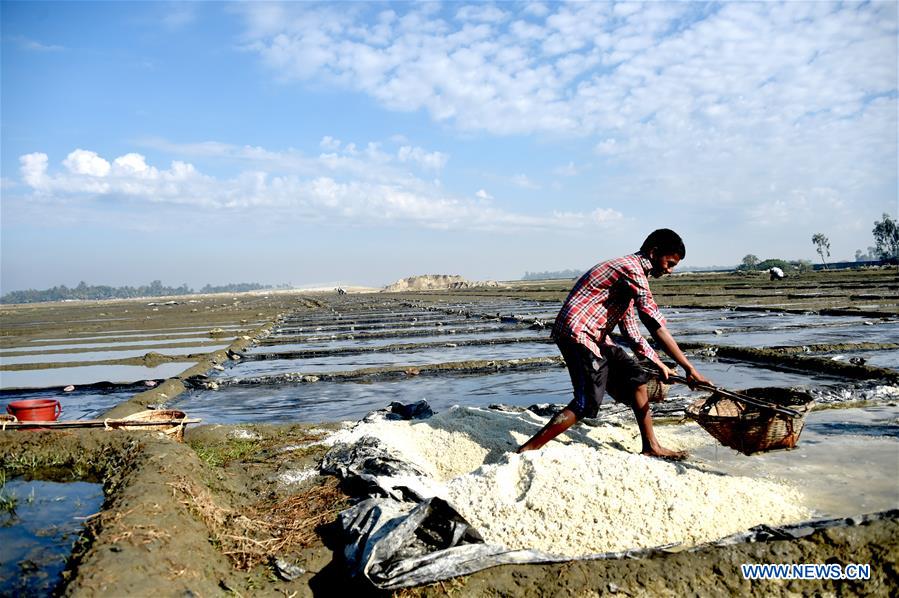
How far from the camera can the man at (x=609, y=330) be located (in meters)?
3.46

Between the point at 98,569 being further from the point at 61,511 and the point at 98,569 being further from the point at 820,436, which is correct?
the point at 820,436

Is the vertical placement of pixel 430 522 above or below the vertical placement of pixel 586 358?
below

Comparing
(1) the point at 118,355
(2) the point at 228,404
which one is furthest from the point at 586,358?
(1) the point at 118,355

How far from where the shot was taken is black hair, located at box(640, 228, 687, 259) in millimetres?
3482

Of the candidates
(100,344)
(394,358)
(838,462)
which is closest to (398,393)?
(394,358)

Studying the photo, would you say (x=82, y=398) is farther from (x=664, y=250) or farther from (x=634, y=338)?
(x=664, y=250)

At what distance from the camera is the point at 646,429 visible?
144 inches

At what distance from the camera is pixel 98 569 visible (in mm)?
2236

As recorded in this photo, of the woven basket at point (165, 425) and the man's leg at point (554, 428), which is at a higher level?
the man's leg at point (554, 428)

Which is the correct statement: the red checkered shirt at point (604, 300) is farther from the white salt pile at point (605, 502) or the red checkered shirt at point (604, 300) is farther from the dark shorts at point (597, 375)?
the white salt pile at point (605, 502)

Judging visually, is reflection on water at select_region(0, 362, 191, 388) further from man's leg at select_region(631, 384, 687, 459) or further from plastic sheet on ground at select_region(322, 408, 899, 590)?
man's leg at select_region(631, 384, 687, 459)

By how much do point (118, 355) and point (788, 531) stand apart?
14.4 metres

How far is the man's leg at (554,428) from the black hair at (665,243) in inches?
42.1

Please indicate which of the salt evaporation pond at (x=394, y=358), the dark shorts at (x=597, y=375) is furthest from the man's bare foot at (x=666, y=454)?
the salt evaporation pond at (x=394, y=358)
